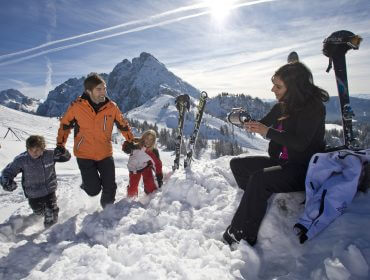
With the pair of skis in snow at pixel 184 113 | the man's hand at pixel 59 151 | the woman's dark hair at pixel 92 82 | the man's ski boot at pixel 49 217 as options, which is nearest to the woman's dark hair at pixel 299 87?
the woman's dark hair at pixel 92 82

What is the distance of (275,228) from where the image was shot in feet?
13.5

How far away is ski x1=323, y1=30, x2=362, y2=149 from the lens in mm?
6008

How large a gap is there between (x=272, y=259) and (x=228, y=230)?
662 mm

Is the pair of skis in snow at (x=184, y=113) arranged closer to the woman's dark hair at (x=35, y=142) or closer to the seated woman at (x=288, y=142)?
the woman's dark hair at (x=35, y=142)

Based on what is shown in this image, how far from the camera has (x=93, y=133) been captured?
620 centimetres

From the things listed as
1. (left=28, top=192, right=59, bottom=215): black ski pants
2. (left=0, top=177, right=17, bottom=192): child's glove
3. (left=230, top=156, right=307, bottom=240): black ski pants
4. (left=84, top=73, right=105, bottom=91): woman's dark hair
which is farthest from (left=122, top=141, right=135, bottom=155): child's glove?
(left=230, top=156, right=307, bottom=240): black ski pants

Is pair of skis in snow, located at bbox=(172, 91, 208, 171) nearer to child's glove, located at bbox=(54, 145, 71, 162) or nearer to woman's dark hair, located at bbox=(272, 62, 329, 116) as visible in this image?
child's glove, located at bbox=(54, 145, 71, 162)

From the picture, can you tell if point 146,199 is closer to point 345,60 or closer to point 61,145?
point 61,145

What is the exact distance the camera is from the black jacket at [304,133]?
161 inches

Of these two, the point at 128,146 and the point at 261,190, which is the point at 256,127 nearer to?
the point at 261,190

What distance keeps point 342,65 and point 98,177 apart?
520 cm

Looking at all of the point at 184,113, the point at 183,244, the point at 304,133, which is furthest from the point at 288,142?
the point at 184,113

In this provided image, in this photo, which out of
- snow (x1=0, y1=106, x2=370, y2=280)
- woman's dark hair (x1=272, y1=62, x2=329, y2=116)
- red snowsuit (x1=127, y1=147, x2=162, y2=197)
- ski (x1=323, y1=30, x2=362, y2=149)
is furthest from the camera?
red snowsuit (x1=127, y1=147, x2=162, y2=197)

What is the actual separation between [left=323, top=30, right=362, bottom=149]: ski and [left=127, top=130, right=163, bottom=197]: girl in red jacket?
3904mm
